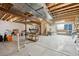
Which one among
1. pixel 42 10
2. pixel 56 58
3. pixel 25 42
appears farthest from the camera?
pixel 25 42

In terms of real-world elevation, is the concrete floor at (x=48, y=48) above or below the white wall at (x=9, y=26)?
below

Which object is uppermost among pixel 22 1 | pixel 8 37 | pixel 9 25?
pixel 22 1

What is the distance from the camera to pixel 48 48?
1.64 metres

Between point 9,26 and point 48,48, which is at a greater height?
point 9,26

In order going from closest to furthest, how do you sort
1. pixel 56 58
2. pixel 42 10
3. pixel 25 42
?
pixel 56 58
pixel 42 10
pixel 25 42

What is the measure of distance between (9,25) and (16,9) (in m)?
0.34

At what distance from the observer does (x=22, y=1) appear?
156 cm

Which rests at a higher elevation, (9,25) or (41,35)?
(9,25)

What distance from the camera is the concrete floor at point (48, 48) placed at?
5.09 feet

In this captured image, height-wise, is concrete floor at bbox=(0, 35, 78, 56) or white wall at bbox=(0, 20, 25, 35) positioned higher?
white wall at bbox=(0, 20, 25, 35)

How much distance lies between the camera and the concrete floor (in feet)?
5.09

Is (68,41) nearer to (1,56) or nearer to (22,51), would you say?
(22,51)

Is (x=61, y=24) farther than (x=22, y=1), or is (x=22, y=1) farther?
(x=61, y=24)

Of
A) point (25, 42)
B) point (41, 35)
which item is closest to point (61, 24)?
point (41, 35)
